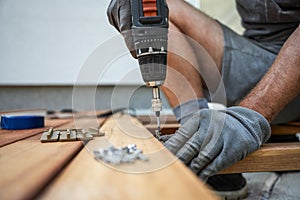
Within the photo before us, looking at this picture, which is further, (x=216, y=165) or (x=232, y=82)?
(x=232, y=82)

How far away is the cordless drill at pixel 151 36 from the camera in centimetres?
60

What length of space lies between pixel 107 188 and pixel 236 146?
13.3 inches

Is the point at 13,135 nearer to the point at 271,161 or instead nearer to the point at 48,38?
the point at 271,161

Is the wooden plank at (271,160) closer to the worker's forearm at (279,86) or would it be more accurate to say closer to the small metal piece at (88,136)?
the worker's forearm at (279,86)

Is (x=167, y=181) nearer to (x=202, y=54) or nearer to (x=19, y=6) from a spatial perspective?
(x=202, y=54)

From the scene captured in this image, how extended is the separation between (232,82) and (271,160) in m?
0.47

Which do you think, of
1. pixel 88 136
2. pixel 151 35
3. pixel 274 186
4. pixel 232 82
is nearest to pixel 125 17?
pixel 151 35

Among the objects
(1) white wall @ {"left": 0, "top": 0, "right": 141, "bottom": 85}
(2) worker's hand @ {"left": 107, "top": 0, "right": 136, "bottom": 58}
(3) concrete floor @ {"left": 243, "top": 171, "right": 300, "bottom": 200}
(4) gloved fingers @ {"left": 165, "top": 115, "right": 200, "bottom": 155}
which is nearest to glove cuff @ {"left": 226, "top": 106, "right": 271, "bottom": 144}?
(4) gloved fingers @ {"left": 165, "top": 115, "right": 200, "bottom": 155}

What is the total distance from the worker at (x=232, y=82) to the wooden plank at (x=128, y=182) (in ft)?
0.60

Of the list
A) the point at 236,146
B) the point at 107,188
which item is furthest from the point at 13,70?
the point at 107,188

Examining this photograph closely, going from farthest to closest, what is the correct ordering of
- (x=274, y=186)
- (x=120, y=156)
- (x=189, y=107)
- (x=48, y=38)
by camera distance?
(x=48, y=38) < (x=274, y=186) < (x=189, y=107) < (x=120, y=156)

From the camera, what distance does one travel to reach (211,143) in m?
0.56

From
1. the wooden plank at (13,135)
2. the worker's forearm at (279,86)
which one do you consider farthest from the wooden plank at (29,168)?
the worker's forearm at (279,86)

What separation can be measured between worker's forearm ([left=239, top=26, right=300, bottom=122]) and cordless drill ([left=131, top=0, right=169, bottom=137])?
0.76ft
